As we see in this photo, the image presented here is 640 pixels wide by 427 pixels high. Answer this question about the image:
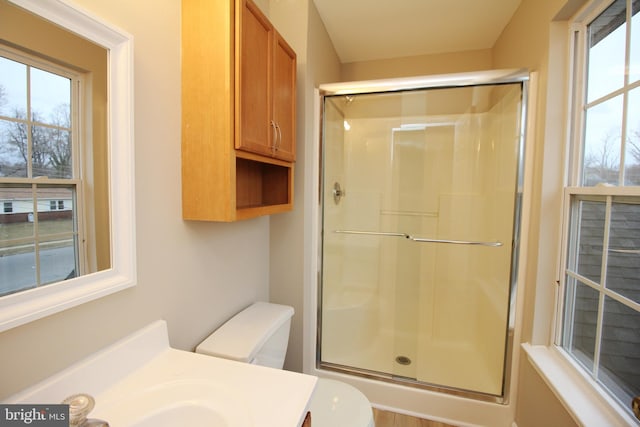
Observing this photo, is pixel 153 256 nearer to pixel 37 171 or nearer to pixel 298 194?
pixel 37 171

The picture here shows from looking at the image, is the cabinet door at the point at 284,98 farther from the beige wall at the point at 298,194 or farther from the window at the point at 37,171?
the window at the point at 37,171

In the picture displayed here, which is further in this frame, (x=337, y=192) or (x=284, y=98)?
(x=337, y=192)

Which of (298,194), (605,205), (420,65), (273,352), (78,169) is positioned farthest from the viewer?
(420,65)

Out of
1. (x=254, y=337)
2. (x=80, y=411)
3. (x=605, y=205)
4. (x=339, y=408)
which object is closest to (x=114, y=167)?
(x=80, y=411)

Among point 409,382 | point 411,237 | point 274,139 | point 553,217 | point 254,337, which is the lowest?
point 409,382

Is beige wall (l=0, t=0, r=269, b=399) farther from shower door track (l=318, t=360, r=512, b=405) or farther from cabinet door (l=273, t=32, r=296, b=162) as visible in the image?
shower door track (l=318, t=360, r=512, b=405)

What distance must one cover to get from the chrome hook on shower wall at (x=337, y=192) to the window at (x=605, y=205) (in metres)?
1.30

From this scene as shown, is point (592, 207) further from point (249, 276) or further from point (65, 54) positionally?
point (65, 54)


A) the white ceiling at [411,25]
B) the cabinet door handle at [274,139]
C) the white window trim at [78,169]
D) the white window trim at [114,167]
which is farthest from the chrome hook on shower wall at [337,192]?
the white window trim at [78,169]

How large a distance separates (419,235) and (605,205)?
3.86 feet

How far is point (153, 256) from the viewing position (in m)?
0.95

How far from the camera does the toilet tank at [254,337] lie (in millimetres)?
1123

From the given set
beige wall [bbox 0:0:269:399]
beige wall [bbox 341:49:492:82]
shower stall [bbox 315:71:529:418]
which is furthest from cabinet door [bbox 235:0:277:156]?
beige wall [bbox 341:49:492:82]

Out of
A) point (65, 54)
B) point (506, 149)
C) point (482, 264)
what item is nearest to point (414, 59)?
point (506, 149)
